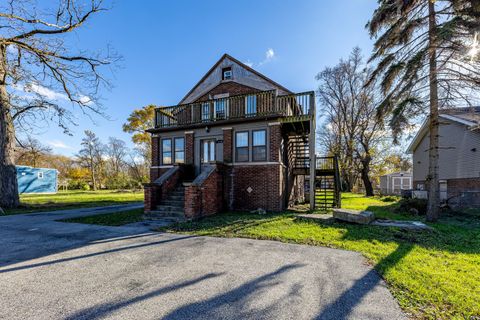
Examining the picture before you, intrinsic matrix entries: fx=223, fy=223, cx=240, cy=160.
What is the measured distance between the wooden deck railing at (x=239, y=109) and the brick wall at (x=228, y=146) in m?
0.73

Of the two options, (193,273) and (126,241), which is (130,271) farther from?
(126,241)

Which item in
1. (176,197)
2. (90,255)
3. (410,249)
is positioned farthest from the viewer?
(176,197)

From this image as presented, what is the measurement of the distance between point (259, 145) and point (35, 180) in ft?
88.8

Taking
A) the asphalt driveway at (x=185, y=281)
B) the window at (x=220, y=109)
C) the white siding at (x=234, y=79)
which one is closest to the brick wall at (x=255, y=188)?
the window at (x=220, y=109)

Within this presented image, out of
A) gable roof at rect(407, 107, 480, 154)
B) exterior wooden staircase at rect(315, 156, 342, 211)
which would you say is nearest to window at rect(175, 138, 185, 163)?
exterior wooden staircase at rect(315, 156, 342, 211)

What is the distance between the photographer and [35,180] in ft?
79.1

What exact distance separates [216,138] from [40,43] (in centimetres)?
902

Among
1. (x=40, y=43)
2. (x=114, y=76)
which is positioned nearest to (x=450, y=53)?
(x=114, y=76)

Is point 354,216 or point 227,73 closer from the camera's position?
point 354,216

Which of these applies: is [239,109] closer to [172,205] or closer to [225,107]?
[225,107]

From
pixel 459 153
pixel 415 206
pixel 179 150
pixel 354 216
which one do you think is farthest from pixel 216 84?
pixel 459 153

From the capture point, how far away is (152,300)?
9.03ft

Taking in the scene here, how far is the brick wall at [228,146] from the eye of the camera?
10477mm

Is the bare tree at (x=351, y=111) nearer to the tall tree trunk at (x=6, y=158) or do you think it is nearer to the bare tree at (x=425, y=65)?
the bare tree at (x=425, y=65)
